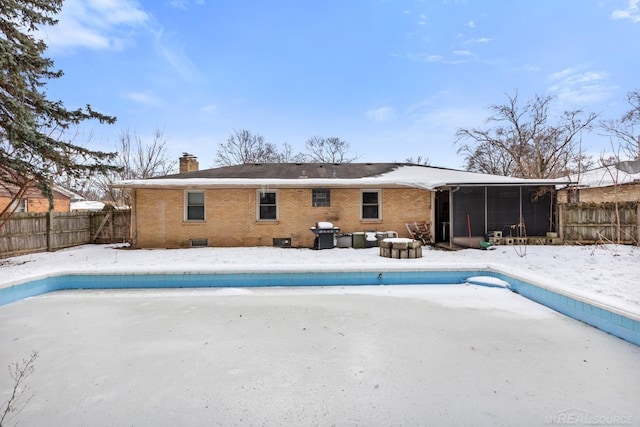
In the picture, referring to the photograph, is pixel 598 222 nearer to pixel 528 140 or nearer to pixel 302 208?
pixel 302 208

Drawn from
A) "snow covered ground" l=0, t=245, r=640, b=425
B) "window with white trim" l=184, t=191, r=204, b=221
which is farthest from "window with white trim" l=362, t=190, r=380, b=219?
"window with white trim" l=184, t=191, r=204, b=221

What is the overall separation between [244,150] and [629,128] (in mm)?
30747

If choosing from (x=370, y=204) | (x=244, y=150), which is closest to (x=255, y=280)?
(x=370, y=204)

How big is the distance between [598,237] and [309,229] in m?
10.7

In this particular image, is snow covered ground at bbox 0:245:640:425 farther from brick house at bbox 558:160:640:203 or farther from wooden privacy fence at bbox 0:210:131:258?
brick house at bbox 558:160:640:203

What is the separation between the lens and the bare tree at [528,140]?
21858 mm

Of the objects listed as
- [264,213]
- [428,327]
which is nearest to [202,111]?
[264,213]

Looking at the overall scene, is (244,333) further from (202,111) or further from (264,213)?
(202,111)

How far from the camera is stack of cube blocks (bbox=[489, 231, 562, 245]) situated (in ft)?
37.6

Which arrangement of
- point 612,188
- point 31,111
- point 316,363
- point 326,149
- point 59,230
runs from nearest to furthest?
point 316,363
point 31,111
point 59,230
point 612,188
point 326,149

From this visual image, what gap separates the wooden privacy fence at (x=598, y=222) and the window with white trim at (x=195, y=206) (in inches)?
532

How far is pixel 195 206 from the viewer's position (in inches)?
473

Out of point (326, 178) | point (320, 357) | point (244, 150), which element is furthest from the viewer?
point (244, 150)

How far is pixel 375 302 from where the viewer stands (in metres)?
5.71
